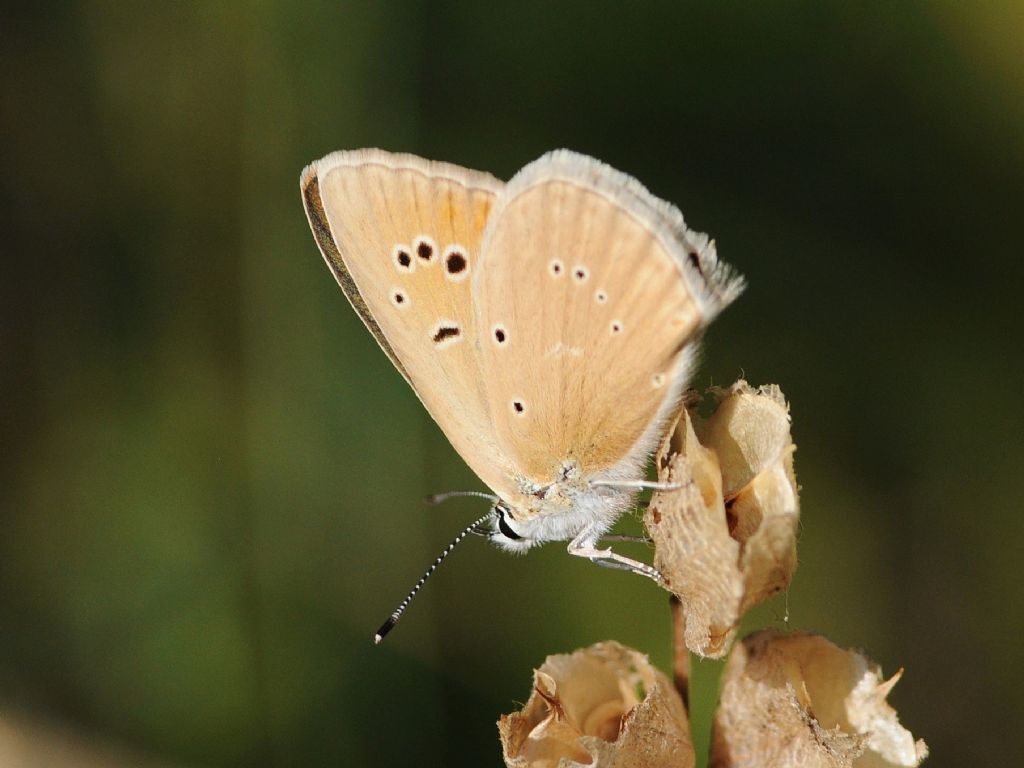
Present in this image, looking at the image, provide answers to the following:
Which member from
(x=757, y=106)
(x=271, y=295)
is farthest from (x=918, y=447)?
(x=271, y=295)

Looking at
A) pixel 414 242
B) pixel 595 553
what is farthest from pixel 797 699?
pixel 414 242

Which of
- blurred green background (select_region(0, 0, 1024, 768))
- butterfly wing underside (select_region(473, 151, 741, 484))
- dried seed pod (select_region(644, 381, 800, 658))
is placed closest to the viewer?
dried seed pod (select_region(644, 381, 800, 658))

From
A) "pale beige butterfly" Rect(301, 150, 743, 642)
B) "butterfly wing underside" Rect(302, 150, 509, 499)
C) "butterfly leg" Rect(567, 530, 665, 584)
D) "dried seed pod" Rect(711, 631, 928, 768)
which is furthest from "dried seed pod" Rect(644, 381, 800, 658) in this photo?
"butterfly wing underside" Rect(302, 150, 509, 499)

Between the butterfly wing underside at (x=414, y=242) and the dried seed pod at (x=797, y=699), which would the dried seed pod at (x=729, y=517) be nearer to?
the dried seed pod at (x=797, y=699)

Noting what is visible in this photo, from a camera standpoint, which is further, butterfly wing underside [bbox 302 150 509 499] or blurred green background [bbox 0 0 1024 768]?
blurred green background [bbox 0 0 1024 768]

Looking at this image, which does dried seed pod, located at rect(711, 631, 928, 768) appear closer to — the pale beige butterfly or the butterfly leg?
the pale beige butterfly

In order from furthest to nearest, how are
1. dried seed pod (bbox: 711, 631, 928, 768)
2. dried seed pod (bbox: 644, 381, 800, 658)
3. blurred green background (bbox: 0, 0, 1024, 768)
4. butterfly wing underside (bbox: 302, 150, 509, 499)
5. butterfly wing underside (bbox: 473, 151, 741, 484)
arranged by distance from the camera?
blurred green background (bbox: 0, 0, 1024, 768)
butterfly wing underside (bbox: 302, 150, 509, 499)
butterfly wing underside (bbox: 473, 151, 741, 484)
dried seed pod (bbox: 711, 631, 928, 768)
dried seed pod (bbox: 644, 381, 800, 658)

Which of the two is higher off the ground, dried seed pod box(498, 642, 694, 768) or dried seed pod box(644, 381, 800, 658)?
dried seed pod box(644, 381, 800, 658)

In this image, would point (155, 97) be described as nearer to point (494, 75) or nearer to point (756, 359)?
point (494, 75)
